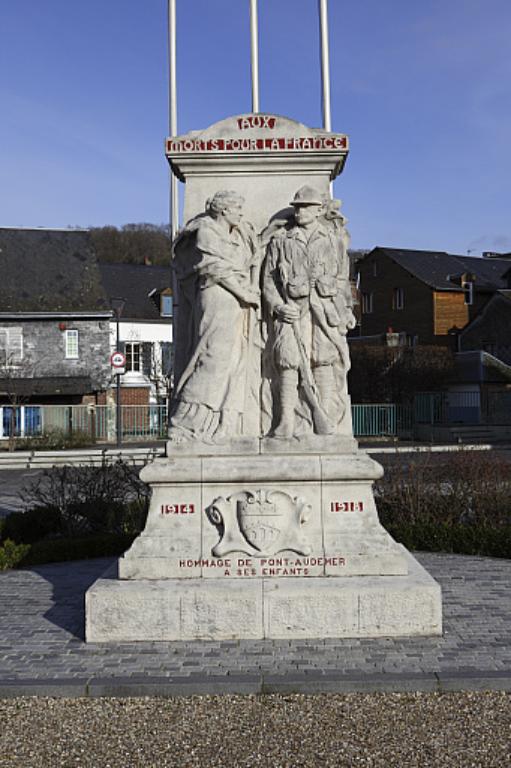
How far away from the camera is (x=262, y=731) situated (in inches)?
186

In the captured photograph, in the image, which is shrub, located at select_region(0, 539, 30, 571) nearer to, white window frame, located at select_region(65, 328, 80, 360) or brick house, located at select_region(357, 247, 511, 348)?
white window frame, located at select_region(65, 328, 80, 360)

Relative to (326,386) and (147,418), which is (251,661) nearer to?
(326,386)

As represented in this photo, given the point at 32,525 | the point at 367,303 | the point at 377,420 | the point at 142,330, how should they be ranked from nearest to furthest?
the point at 32,525 < the point at 377,420 < the point at 142,330 < the point at 367,303

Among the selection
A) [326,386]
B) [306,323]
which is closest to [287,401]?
[326,386]

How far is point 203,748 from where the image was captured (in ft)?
14.8

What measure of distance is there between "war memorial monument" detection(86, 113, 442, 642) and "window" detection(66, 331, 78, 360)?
33305 mm

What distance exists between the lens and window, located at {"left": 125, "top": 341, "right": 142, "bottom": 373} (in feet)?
145

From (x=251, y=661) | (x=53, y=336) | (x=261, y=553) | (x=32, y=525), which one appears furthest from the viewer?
(x=53, y=336)

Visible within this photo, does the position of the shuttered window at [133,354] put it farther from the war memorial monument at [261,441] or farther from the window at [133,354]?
the war memorial monument at [261,441]

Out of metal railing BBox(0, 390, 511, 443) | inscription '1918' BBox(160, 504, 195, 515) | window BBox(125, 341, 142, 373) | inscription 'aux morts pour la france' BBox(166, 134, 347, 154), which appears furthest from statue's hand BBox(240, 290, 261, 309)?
window BBox(125, 341, 142, 373)

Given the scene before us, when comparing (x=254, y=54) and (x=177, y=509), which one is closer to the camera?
(x=177, y=509)

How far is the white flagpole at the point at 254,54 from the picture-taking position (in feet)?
28.5

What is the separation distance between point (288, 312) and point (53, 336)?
113 feet

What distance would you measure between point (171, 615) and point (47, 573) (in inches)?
143
